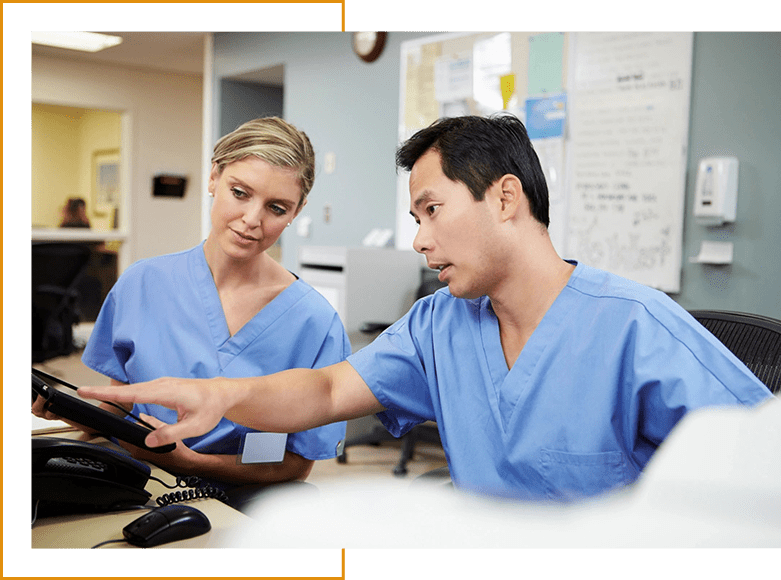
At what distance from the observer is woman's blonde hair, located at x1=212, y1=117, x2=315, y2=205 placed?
41.9 inches

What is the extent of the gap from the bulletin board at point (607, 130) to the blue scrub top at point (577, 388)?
154 cm

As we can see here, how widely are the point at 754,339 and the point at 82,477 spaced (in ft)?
2.99

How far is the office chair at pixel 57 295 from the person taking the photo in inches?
146

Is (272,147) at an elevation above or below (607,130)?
below

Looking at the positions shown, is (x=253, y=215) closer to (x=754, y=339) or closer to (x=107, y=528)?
(x=107, y=528)

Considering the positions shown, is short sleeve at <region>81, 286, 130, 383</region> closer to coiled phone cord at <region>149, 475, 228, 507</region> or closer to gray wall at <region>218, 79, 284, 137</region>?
coiled phone cord at <region>149, 475, 228, 507</region>

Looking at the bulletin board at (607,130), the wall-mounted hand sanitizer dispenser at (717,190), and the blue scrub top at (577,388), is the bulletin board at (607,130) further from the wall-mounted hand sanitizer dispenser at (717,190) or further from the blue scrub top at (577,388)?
the blue scrub top at (577,388)

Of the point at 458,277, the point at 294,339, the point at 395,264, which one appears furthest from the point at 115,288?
the point at 395,264

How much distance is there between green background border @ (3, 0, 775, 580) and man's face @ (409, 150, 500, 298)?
22cm

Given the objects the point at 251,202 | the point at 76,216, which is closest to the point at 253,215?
the point at 251,202

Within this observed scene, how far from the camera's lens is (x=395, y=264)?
3.33m

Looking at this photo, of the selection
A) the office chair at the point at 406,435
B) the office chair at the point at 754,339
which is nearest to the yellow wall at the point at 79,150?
the office chair at the point at 406,435

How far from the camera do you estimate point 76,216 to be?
247 inches

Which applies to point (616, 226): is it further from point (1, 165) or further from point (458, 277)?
point (1, 165)
